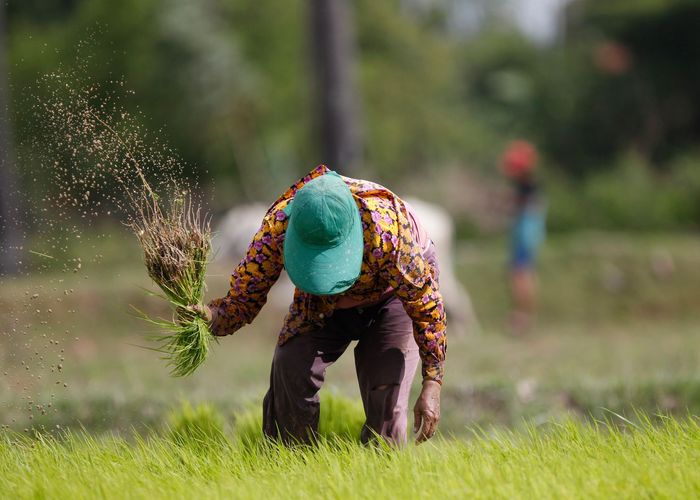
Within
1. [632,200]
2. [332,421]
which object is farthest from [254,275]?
[632,200]

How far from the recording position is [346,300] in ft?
15.7

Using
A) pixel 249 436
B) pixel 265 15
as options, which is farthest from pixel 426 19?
pixel 249 436

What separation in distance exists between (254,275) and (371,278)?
0.51 meters

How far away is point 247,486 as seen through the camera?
4.27 m

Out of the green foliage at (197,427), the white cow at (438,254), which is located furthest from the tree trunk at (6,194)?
the green foliage at (197,427)

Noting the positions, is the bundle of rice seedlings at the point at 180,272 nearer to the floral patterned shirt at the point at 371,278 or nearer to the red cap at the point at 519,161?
the floral patterned shirt at the point at 371,278

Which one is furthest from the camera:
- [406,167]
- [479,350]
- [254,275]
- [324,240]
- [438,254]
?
[406,167]

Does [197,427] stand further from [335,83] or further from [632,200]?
[632,200]

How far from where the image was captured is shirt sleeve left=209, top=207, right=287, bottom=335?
4.58 meters

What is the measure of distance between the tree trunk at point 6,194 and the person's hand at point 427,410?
12952 mm

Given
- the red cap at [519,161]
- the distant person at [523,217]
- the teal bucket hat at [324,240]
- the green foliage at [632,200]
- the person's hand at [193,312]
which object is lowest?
the green foliage at [632,200]

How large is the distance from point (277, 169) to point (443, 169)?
6007mm

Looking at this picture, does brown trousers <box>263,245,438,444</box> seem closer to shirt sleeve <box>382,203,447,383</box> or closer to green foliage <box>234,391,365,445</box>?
shirt sleeve <box>382,203,447,383</box>

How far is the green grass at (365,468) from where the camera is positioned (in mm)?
4098
